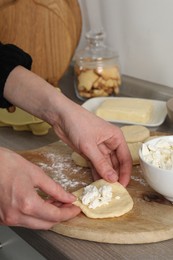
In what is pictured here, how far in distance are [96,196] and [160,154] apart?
124mm

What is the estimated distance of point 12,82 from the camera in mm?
1057

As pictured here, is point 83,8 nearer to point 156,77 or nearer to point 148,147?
point 156,77

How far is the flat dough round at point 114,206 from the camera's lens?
0.81m

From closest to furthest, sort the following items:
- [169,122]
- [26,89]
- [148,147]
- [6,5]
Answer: [148,147] < [26,89] < [169,122] < [6,5]

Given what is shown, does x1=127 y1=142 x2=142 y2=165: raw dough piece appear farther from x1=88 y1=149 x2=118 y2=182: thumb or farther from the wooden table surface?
the wooden table surface

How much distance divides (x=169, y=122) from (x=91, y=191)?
0.43m

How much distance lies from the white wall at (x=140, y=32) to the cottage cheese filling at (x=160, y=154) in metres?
0.51

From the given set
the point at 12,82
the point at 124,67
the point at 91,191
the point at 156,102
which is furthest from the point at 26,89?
the point at 124,67

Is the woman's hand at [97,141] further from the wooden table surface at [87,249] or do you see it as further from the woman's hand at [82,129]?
the wooden table surface at [87,249]

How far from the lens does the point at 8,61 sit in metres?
1.08

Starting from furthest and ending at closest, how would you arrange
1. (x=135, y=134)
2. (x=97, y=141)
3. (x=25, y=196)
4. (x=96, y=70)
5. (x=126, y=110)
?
(x=96, y=70) → (x=126, y=110) → (x=135, y=134) → (x=97, y=141) → (x=25, y=196)

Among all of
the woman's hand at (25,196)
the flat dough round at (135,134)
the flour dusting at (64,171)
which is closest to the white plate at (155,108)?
the flat dough round at (135,134)

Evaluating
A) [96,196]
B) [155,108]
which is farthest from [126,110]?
[96,196]

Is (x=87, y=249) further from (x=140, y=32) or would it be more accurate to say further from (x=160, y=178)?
(x=140, y=32)
